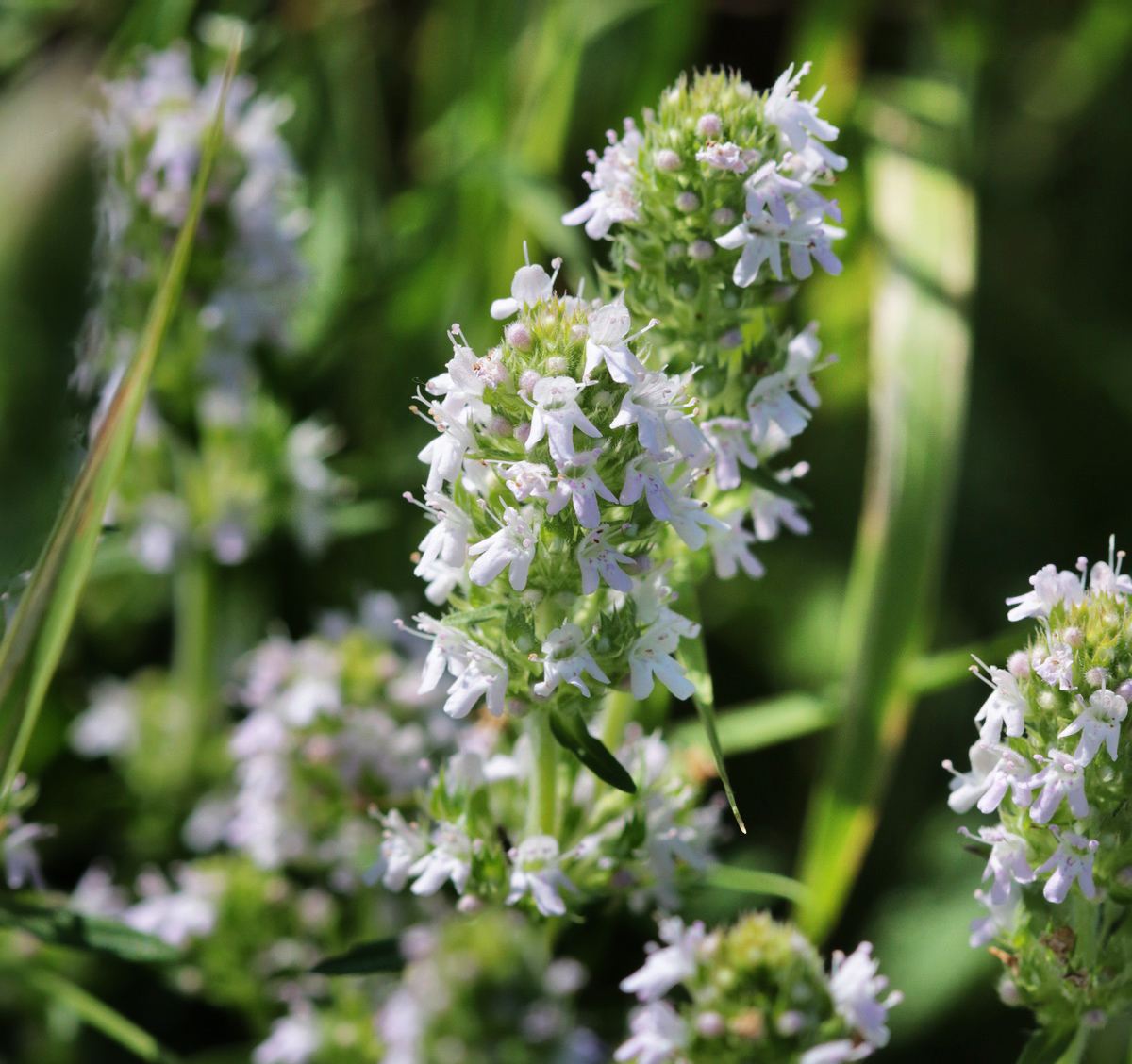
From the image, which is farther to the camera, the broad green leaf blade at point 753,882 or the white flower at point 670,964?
the broad green leaf blade at point 753,882

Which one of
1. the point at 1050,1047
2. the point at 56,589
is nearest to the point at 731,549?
the point at 1050,1047

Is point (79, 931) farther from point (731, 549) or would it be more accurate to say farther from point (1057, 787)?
point (1057, 787)

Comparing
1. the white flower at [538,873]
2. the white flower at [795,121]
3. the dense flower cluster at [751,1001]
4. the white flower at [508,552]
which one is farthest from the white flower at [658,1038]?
the white flower at [795,121]

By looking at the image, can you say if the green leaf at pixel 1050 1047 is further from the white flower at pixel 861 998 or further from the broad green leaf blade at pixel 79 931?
the broad green leaf blade at pixel 79 931

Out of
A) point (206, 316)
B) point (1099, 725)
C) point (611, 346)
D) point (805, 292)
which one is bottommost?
point (1099, 725)

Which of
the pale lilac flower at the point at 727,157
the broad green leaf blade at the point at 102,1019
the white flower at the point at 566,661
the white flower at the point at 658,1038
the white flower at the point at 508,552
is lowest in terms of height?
the broad green leaf blade at the point at 102,1019
